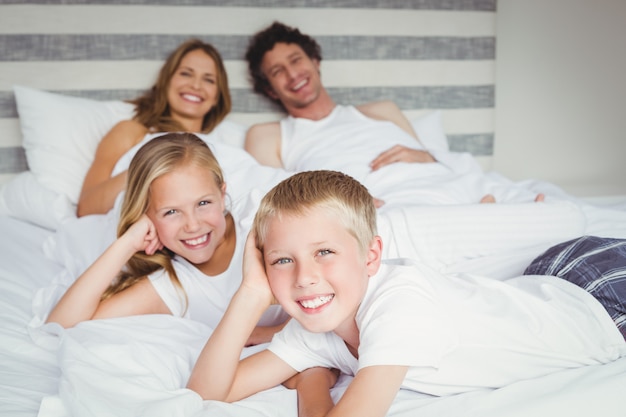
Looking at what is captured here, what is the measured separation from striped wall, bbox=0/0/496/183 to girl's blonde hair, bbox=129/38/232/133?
80 millimetres

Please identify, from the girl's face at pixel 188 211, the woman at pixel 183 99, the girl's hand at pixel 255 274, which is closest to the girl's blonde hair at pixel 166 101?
the woman at pixel 183 99

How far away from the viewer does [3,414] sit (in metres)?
0.88

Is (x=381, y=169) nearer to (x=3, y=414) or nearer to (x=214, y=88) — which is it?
(x=214, y=88)

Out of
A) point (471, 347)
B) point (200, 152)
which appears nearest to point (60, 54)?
point (200, 152)

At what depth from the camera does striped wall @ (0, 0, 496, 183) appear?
207 centimetres

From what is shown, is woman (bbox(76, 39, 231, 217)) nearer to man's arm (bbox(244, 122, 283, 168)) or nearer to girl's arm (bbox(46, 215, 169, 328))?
man's arm (bbox(244, 122, 283, 168))

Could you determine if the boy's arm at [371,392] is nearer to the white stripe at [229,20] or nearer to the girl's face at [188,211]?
the girl's face at [188,211]

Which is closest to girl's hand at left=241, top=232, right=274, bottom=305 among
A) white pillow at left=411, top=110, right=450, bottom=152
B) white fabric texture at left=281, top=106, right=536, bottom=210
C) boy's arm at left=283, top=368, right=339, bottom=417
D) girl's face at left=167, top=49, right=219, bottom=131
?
boy's arm at left=283, top=368, right=339, bottom=417

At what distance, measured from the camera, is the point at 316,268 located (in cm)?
92

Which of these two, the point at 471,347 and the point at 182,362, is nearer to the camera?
the point at 471,347

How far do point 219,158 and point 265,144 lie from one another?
0.42 meters

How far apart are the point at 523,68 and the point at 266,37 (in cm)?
136

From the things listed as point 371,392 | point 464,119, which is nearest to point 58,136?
point 371,392

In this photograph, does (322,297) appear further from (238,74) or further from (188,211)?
(238,74)
